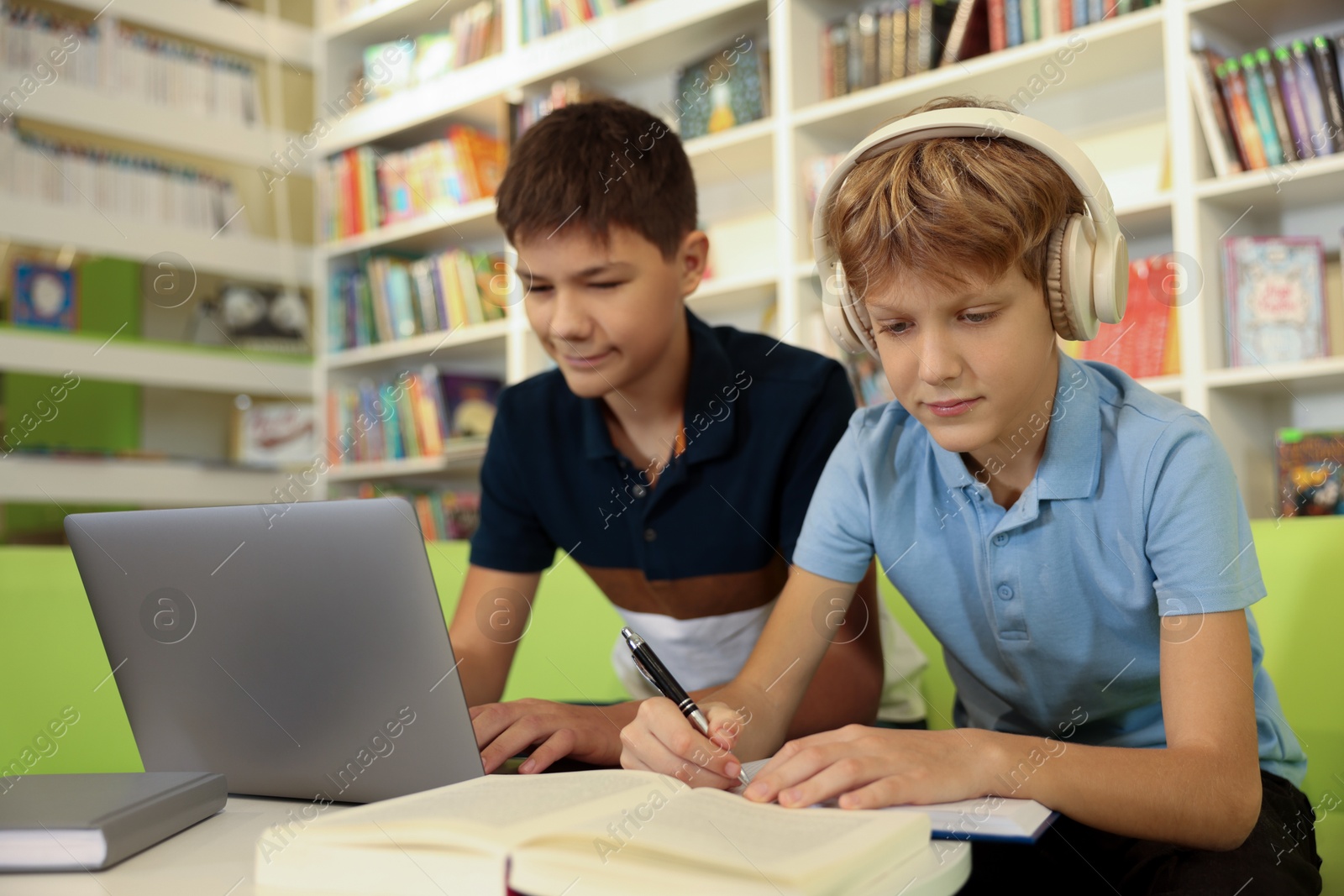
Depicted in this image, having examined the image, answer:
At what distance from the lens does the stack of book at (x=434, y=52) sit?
3236 mm

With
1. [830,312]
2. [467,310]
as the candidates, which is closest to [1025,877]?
[830,312]

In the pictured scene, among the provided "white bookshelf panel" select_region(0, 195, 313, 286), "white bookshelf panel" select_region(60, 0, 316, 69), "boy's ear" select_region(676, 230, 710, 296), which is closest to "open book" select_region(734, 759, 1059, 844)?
"boy's ear" select_region(676, 230, 710, 296)

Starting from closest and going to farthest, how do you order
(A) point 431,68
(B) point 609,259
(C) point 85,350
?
(B) point 609,259 < (C) point 85,350 < (A) point 431,68

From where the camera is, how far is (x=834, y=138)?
2.63 meters

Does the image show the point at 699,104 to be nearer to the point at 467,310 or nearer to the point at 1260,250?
the point at 467,310

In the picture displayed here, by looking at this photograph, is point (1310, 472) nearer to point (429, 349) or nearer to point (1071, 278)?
point (1071, 278)

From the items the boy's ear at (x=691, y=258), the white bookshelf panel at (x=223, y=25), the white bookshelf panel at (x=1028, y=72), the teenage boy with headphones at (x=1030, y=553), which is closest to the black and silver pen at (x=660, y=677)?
the teenage boy with headphones at (x=1030, y=553)

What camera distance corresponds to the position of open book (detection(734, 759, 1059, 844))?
0.54 m

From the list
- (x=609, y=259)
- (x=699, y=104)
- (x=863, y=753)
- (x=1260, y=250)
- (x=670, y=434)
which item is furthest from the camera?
(x=699, y=104)

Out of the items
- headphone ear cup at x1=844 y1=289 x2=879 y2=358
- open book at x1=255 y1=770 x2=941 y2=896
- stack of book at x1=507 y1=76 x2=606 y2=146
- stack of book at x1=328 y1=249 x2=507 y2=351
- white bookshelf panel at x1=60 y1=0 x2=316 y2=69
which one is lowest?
open book at x1=255 y1=770 x2=941 y2=896

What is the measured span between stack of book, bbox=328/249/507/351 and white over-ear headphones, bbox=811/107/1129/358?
238 centimetres

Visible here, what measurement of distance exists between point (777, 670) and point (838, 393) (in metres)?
0.47

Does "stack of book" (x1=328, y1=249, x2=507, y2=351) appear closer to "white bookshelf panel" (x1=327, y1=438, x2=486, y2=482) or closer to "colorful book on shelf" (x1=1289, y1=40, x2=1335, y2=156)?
"white bookshelf panel" (x1=327, y1=438, x2=486, y2=482)

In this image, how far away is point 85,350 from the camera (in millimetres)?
3119
